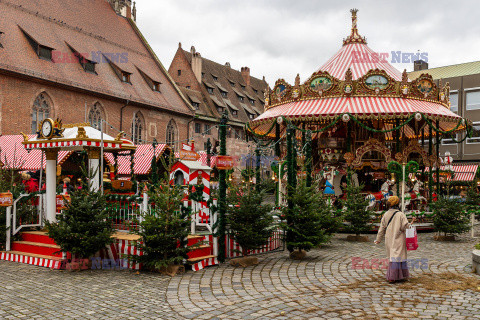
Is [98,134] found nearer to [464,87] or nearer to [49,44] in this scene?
[49,44]

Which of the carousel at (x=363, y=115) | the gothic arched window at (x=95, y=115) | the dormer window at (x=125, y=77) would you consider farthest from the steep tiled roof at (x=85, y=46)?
the carousel at (x=363, y=115)

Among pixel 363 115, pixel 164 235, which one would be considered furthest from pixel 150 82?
pixel 164 235

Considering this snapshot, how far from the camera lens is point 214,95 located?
179 feet

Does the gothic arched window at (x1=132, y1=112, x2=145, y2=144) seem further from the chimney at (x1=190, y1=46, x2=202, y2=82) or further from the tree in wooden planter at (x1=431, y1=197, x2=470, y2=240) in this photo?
the tree in wooden planter at (x1=431, y1=197, x2=470, y2=240)

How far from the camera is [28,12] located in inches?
1355

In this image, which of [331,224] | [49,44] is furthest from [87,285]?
[49,44]

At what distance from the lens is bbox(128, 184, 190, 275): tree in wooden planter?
9.59m

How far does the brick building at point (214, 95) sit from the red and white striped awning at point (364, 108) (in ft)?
81.7

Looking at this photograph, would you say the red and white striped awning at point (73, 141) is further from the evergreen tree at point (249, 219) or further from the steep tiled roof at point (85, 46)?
the steep tiled roof at point (85, 46)

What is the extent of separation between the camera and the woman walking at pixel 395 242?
8.86m

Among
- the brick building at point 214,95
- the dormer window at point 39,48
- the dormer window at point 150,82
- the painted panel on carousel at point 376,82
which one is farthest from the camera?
the brick building at point 214,95

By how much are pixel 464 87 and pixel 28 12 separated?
38.9m

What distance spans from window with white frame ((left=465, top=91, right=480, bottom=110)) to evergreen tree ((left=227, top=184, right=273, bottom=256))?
39843 millimetres

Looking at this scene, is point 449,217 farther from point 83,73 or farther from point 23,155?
point 83,73
